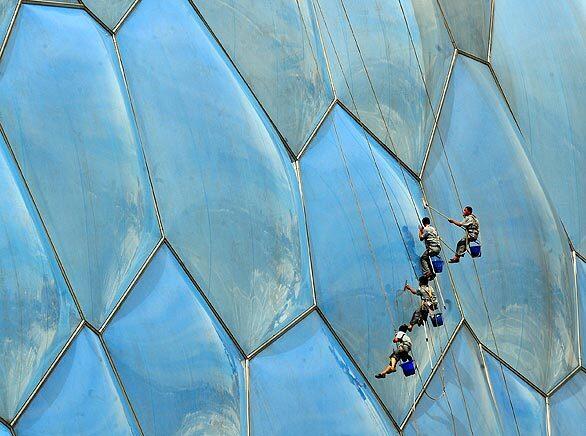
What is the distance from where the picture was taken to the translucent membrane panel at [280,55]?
17.0 m

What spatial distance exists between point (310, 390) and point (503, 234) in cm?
293

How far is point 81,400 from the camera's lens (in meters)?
15.8

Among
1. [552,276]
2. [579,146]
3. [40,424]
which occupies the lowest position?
[40,424]

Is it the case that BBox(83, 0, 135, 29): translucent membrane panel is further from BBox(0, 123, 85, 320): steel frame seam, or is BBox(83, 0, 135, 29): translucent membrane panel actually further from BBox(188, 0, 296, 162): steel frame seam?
BBox(0, 123, 85, 320): steel frame seam

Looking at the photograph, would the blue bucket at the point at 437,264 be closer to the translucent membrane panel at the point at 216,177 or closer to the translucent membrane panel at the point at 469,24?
the translucent membrane panel at the point at 216,177

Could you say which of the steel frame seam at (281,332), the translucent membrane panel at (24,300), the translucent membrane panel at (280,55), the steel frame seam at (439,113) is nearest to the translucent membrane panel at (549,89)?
the steel frame seam at (439,113)

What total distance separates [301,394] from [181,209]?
2.34 meters

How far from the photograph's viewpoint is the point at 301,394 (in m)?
16.4

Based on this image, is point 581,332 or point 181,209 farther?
point 581,332

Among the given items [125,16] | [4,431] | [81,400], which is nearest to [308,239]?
[81,400]

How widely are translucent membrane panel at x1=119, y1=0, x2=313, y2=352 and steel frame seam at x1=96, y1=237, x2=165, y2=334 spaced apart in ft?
0.61

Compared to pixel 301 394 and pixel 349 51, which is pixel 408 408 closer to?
pixel 301 394

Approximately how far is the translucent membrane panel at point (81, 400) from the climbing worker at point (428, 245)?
3.53 metres

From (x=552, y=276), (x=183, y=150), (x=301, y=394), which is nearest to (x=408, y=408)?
(x=301, y=394)
